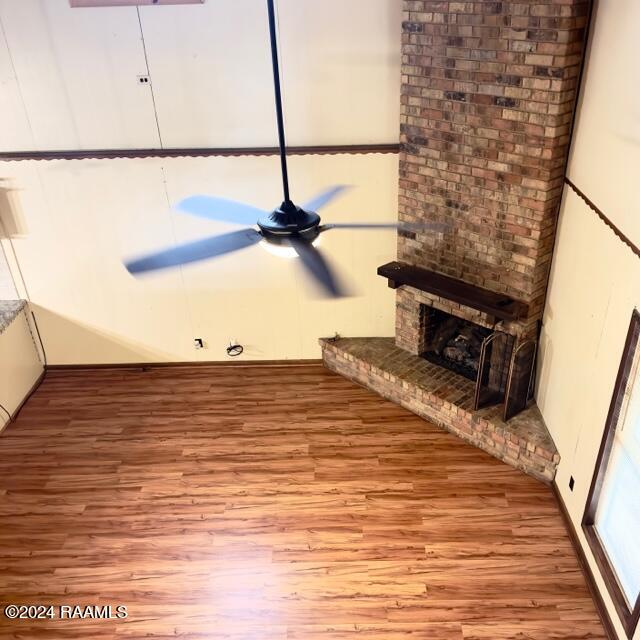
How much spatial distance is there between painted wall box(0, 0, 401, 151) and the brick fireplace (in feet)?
1.25

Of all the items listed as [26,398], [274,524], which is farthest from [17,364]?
[274,524]

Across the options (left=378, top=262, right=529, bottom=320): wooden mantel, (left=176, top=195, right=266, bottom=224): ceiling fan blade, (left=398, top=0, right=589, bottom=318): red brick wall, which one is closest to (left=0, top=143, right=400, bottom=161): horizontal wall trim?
(left=398, top=0, right=589, bottom=318): red brick wall

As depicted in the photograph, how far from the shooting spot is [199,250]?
2.42 metres

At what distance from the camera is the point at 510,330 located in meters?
4.07

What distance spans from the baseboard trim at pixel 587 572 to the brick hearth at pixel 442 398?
233 mm

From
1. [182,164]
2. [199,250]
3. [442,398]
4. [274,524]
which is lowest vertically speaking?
[274,524]

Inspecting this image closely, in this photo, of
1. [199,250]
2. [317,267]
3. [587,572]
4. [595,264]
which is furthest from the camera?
[587,572]

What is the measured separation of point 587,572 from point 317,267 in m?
2.43

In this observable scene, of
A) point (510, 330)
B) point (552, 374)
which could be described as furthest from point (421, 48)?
point (552, 374)

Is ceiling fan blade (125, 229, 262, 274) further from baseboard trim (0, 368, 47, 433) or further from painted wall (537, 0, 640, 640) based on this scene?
baseboard trim (0, 368, 47, 433)

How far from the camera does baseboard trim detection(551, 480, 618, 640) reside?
10.0ft

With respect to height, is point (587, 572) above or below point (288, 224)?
below

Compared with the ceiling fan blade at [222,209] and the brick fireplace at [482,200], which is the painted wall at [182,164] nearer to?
the brick fireplace at [482,200]

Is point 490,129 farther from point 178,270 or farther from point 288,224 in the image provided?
point 178,270
